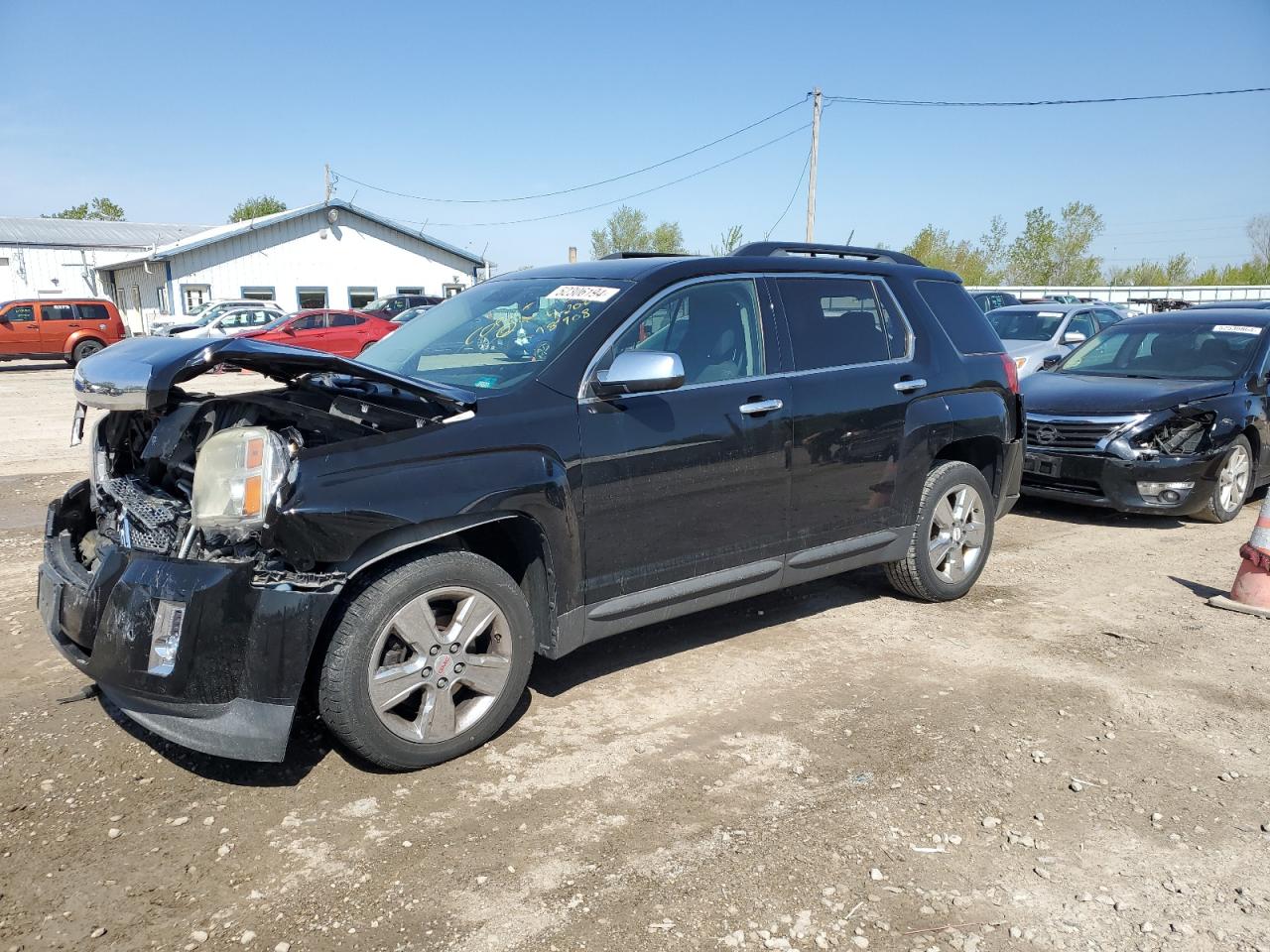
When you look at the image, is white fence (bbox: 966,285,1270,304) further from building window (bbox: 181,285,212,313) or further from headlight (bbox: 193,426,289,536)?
headlight (bbox: 193,426,289,536)

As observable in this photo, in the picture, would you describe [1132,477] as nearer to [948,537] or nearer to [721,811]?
[948,537]

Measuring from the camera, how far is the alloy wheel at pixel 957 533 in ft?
17.3

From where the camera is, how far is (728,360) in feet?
13.9

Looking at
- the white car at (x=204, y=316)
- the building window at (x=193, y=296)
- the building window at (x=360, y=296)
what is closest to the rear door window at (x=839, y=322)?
the white car at (x=204, y=316)

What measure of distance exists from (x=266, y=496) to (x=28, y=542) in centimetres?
457

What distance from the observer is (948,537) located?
5320 millimetres

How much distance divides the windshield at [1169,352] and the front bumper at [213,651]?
7514mm

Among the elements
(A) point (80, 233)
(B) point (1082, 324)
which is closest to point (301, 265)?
(A) point (80, 233)

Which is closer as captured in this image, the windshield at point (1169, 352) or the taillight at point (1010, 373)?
the taillight at point (1010, 373)

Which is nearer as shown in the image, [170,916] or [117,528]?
[170,916]

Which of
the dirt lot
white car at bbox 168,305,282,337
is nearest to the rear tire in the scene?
white car at bbox 168,305,282,337

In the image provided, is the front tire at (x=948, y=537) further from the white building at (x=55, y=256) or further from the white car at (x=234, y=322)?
the white building at (x=55, y=256)

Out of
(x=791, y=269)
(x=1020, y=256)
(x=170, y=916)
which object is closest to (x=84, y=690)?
(x=170, y=916)

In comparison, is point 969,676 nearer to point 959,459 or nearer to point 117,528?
point 959,459
